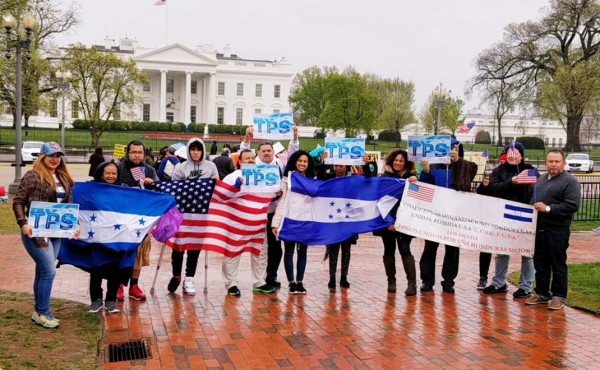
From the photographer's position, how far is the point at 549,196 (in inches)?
319

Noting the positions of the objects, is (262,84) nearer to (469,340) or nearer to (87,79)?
(87,79)

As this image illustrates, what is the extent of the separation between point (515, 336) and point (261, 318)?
2706 mm

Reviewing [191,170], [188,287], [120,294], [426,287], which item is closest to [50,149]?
[191,170]

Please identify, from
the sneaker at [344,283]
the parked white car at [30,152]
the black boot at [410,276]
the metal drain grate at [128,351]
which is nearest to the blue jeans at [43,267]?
the metal drain grate at [128,351]

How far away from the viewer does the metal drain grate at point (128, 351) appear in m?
5.96

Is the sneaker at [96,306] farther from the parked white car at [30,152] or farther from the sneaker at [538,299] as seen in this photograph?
the parked white car at [30,152]

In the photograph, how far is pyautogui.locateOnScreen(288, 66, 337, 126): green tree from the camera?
318 ft

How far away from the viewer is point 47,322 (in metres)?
6.75

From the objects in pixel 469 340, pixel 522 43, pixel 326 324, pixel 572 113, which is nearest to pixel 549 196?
pixel 469 340

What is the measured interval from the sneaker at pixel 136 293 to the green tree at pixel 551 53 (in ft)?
164

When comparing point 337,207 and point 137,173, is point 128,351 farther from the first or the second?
point 337,207

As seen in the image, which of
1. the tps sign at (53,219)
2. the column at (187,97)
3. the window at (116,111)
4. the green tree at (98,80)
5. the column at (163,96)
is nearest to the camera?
the tps sign at (53,219)

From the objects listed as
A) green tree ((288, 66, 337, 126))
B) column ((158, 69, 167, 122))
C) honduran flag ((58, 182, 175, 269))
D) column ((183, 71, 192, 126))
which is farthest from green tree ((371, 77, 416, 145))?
honduran flag ((58, 182, 175, 269))

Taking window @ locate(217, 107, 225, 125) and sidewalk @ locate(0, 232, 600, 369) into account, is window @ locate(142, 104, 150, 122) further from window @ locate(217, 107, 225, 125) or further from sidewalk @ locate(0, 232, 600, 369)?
sidewalk @ locate(0, 232, 600, 369)
